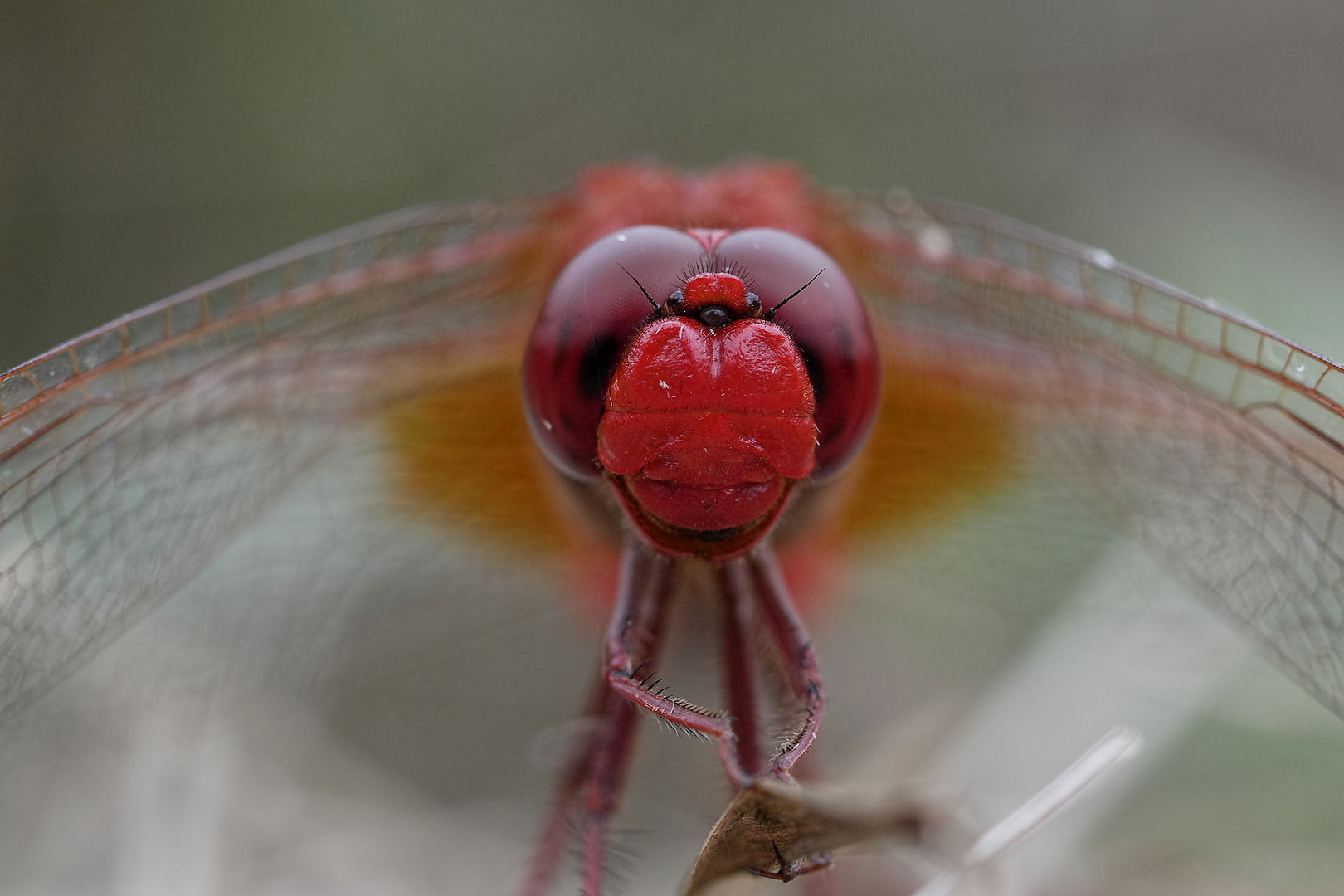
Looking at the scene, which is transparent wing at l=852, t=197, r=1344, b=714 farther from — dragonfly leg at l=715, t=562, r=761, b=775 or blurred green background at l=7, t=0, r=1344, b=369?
blurred green background at l=7, t=0, r=1344, b=369

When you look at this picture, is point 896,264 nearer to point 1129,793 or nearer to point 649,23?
point 1129,793

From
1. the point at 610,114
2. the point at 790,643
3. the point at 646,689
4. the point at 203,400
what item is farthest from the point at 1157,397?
the point at 610,114

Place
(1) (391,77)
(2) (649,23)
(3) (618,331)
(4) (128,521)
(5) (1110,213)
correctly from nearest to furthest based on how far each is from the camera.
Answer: (3) (618,331)
(4) (128,521)
(5) (1110,213)
(1) (391,77)
(2) (649,23)

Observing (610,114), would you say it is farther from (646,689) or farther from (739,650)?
(646,689)

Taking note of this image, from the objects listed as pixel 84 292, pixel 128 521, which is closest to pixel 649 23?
pixel 84 292

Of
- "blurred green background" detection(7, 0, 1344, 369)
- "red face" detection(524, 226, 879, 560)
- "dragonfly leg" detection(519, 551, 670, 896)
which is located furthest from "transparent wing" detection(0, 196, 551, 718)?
"blurred green background" detection(7, 0, 1344, 369)

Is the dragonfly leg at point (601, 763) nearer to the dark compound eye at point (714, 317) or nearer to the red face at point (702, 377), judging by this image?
the red face at point (702, 377)
